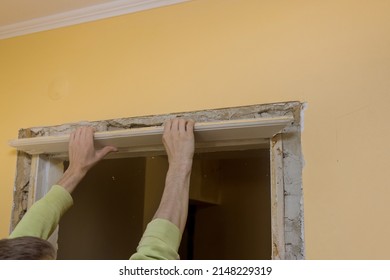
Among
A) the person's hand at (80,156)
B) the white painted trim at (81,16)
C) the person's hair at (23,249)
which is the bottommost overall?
the person's hair at (23,249)

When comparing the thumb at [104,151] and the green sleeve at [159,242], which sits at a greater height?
the thumb at [104,151]

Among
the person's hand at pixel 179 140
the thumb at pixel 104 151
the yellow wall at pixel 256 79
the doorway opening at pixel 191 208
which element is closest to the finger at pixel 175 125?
the person's hand at pixel 179 140

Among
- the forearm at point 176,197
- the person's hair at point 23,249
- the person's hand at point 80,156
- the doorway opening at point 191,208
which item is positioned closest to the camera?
the person's hair at point 23,249

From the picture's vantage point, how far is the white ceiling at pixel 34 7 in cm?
154

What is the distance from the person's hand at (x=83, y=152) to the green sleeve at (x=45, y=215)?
0.33 feet

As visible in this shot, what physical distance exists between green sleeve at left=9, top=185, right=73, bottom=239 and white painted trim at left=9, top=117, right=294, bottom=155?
21cm

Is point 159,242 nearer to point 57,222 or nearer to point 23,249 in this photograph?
point 23,249

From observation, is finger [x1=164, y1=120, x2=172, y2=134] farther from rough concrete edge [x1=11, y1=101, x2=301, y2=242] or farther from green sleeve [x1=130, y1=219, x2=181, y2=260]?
green sleeve [x1=130, y1=219, x2=181, y2=260]

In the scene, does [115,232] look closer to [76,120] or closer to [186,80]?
[76,120]

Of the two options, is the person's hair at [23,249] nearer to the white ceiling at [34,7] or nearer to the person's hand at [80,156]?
the person's hand at [80,156]

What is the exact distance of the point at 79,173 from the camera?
136cm

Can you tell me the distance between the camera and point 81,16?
160 centimetres

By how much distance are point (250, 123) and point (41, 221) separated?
0.66 m

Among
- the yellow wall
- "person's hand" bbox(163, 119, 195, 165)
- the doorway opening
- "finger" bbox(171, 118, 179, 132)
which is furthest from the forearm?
the doorway opening
